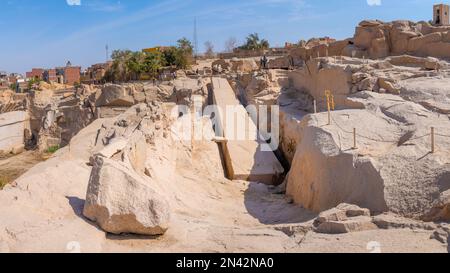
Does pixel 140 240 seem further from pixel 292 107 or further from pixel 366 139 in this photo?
pixel 292 107

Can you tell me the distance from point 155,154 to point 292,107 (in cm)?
599

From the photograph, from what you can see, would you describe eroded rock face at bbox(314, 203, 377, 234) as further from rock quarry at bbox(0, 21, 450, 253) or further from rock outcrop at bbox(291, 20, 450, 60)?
rock outcrop at bbox(291, 20, 450, 60)

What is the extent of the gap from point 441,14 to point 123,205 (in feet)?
51.0

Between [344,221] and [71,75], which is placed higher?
[71,75]

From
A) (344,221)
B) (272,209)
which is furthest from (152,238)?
(272,209)

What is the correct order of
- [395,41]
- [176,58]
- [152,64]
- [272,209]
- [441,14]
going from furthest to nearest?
1. [176,58]
2. [152,64]
3. [441,14]
4. [395,41]
5. [272,209]

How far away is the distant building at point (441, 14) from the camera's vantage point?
16.1 meters

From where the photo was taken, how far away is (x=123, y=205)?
429 cm

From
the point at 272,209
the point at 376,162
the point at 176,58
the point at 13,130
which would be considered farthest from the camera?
the point at 176,58

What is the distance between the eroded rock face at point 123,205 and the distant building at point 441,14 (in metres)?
15.0

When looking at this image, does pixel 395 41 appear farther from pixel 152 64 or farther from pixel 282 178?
pixel 152 64

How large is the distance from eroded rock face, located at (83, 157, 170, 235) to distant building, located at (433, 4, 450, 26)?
15015mm

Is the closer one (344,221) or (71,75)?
(344,221)

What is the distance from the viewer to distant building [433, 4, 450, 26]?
1608 centimetres
